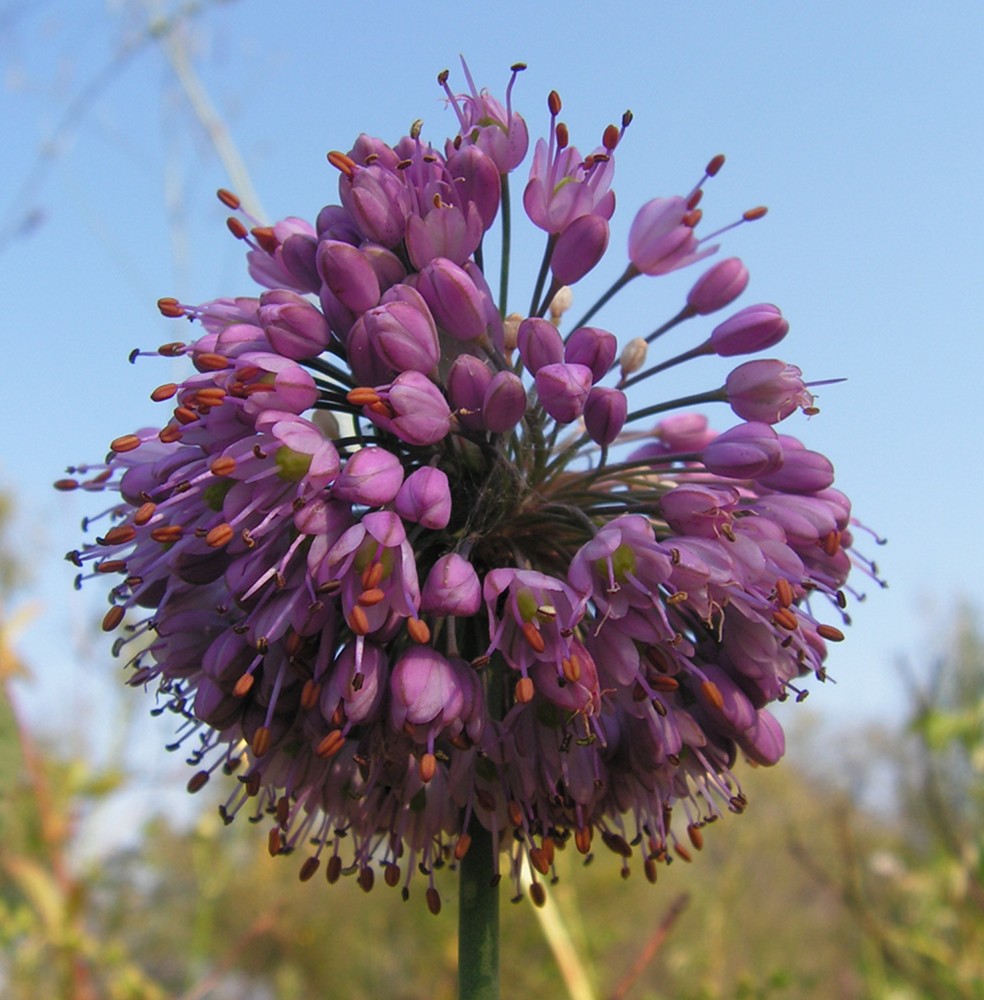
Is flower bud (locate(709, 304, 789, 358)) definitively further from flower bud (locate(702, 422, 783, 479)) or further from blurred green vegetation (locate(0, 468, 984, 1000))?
blurred green vegetation (locate(0, 468, 984, 1000))

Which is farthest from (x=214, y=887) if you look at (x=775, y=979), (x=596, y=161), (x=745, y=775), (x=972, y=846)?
→ (x=745, y=775)

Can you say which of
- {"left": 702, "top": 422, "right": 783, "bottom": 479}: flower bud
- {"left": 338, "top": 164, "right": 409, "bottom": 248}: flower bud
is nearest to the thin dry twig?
{"left": 702, "top": 422, "right": 783, "bottom": 479}: flower bud

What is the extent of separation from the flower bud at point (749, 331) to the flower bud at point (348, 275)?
2.89 feet

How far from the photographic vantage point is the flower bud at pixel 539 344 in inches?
86.2

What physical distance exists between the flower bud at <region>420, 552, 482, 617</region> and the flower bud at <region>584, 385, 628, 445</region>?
0.47m

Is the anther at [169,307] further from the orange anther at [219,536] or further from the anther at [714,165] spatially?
the anther at [714,165]

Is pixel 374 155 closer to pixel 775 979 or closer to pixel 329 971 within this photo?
pixel 775 979

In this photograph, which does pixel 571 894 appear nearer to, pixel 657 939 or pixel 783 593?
pixel 657 939

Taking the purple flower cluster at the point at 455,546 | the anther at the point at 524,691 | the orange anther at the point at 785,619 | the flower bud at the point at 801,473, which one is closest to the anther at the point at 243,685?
the purple flower cluster at the point at 455,546

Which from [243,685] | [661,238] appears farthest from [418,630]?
[661,238]

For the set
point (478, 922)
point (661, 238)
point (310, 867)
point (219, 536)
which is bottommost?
point (478, 922)

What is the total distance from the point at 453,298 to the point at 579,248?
0.41 m

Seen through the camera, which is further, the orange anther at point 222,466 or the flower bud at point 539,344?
the flower bud at point 539,344

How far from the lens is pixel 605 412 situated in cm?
220
